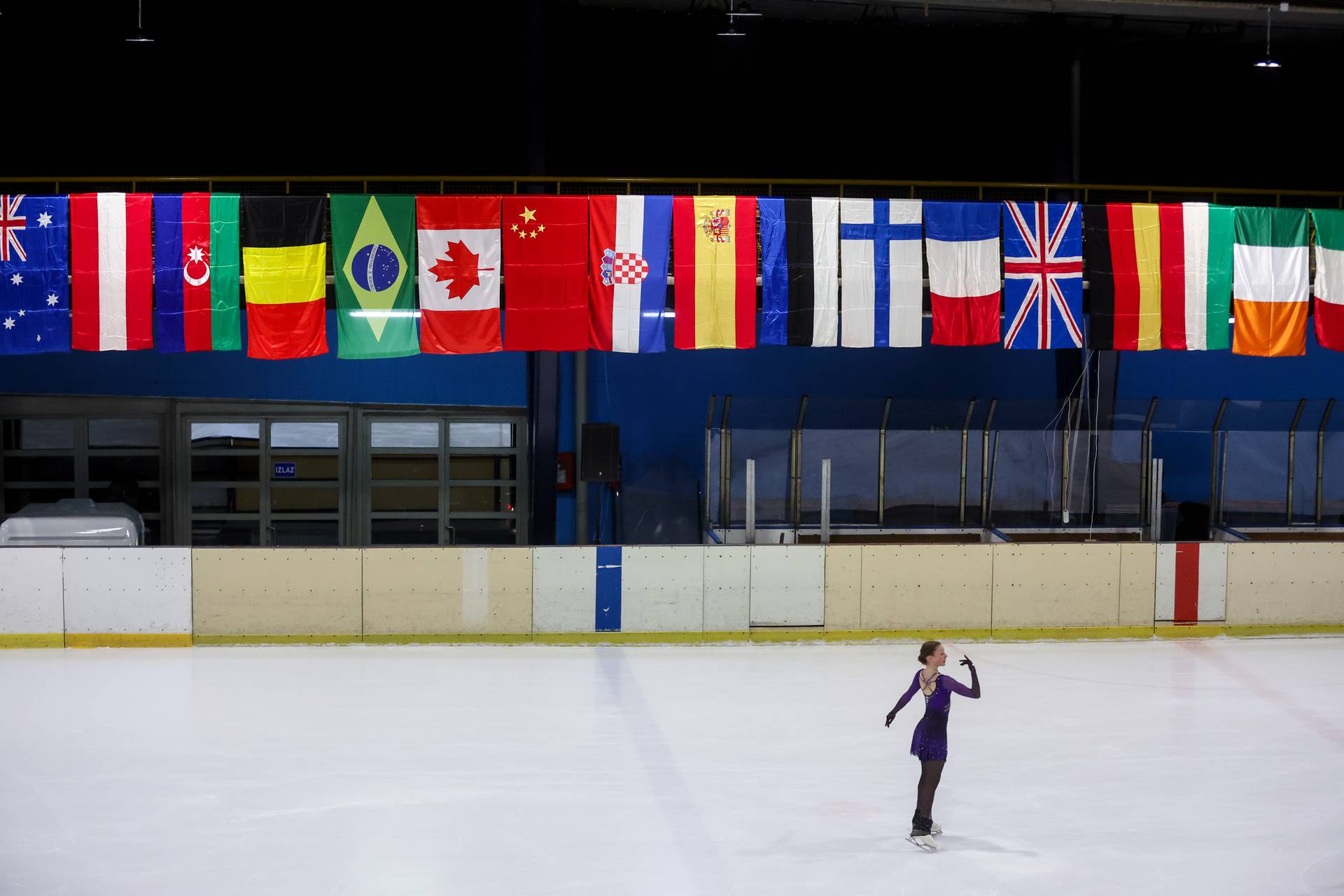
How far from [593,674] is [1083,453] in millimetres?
8424

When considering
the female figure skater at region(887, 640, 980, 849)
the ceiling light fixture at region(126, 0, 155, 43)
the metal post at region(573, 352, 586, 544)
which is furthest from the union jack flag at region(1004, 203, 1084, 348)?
the ceiling light fixture at region(126, 0, 155, 43)

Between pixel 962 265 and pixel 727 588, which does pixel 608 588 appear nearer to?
pixel 727 588

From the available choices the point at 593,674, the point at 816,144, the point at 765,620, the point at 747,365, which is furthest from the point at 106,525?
the point at 816,144

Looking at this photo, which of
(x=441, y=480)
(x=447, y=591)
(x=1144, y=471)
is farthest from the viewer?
(x=441, y=480)

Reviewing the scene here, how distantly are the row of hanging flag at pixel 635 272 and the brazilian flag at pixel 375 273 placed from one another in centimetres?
3

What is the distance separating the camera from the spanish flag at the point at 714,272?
15797 mm

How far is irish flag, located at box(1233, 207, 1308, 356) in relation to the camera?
1638 cm

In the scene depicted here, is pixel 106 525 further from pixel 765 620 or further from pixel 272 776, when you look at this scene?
pixel 765 620

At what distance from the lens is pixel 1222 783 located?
941 centimetres

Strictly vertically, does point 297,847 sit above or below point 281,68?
below

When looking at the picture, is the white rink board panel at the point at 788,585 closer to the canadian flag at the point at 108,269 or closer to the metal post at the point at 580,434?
the metal post at the point at 580,434

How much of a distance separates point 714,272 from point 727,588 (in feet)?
14.3

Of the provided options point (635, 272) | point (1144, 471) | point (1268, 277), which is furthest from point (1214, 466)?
point (635, 272)

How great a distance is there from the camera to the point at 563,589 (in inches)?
561
